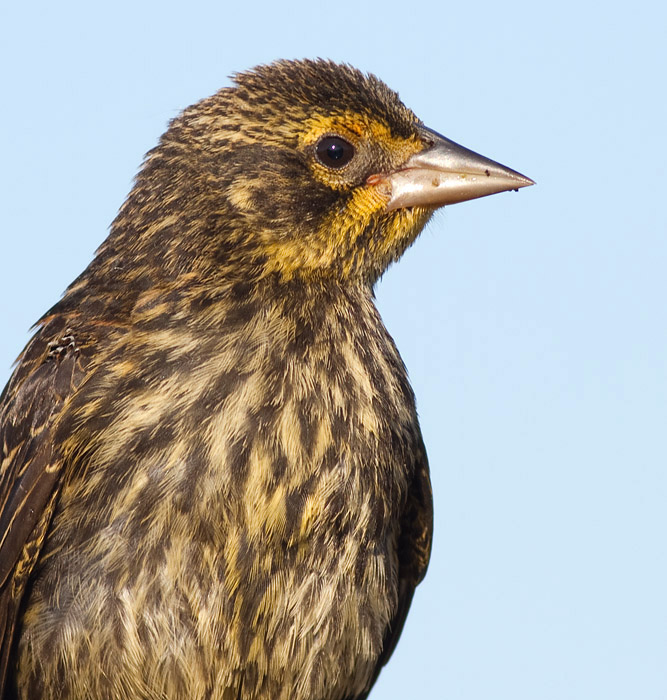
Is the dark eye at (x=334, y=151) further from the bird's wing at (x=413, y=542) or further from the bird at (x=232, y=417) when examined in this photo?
the bird's wing at (x=413, y=542)

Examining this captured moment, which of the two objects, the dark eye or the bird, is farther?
the dark eye

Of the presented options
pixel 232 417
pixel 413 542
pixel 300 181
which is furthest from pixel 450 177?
pixel 413 542

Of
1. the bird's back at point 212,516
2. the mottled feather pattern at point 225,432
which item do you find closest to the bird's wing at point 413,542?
the mottled feather pattern at point 225,432

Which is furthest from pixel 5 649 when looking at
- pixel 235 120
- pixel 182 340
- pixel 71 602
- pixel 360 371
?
pixel 235 120

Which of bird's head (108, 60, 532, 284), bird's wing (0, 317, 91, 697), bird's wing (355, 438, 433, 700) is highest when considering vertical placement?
bird's head (108, 60, 532, 284)

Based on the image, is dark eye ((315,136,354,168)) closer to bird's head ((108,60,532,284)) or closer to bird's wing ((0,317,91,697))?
bird's head ((108,60,532,284))

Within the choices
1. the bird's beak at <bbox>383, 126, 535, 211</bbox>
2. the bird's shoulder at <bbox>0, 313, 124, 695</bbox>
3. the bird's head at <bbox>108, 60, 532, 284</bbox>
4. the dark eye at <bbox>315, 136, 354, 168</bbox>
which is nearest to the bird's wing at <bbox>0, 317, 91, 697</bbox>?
the bird's shoulder at <bbox>0, 313, 124, 695</bbox>
